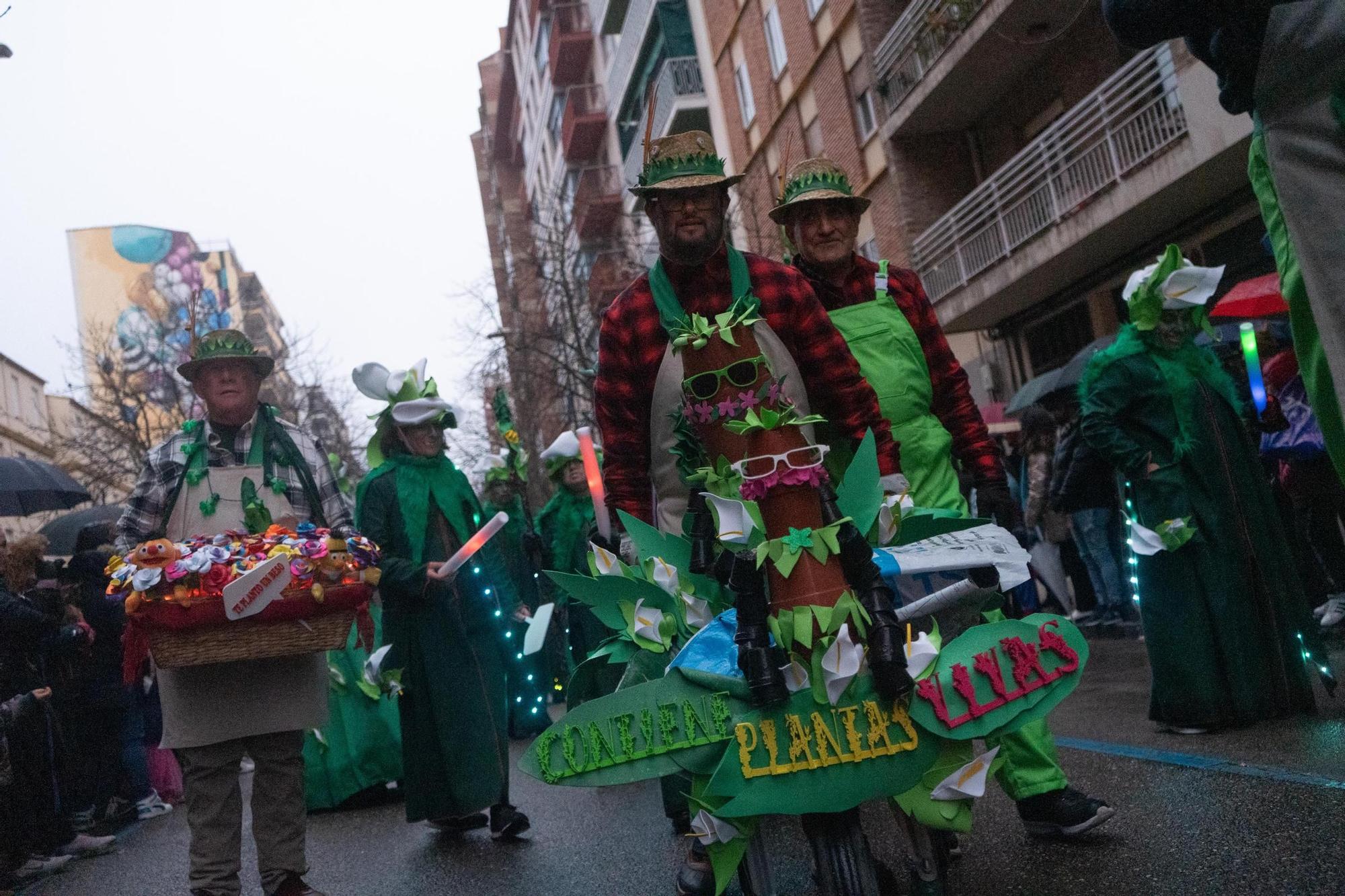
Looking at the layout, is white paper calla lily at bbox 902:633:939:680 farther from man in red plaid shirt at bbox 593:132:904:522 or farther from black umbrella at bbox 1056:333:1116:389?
black umbrella at bbox 1056:333:1116:389

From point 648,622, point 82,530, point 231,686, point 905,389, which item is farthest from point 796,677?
point 82,530

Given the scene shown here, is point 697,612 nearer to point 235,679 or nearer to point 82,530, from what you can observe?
point 235,679

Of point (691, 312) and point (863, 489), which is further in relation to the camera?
point (691, 312)

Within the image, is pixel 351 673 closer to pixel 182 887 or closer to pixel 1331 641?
pixel 182 887

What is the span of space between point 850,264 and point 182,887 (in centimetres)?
385

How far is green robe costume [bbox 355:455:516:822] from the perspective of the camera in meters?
6.44

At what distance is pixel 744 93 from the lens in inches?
1300

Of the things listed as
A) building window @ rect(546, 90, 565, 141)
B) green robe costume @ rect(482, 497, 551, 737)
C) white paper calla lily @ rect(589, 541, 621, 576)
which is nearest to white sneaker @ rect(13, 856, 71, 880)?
green robe costume @ rect(482, 497, 551, 737)

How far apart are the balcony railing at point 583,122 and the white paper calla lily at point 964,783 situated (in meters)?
46.3

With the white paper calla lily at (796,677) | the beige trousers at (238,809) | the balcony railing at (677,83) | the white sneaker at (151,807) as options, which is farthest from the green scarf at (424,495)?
the balcony railing at (677,83)

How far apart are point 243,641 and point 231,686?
39cm

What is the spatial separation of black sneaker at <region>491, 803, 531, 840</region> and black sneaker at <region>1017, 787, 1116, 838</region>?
2.60 m

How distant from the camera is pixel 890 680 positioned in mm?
3094

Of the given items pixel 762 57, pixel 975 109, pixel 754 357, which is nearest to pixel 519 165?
pixel 762 57
